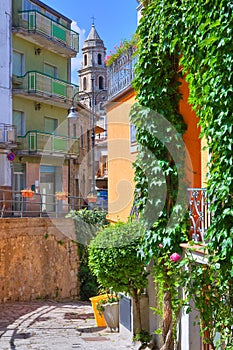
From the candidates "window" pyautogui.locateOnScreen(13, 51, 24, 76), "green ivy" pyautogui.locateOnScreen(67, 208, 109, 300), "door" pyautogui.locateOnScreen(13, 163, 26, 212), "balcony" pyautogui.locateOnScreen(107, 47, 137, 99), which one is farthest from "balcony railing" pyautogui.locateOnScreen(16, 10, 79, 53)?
"balcony" pyautogui.locateOnScreen(107, 47, 137, 99)

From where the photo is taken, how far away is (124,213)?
49.1 ft

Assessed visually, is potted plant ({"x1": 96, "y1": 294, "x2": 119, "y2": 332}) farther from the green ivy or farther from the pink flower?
the green ivy

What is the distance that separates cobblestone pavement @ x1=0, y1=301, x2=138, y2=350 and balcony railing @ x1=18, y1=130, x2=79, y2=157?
11.2 metres

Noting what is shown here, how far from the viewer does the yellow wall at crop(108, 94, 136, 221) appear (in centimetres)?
1454

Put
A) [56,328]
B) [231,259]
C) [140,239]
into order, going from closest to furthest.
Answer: [231,259], [140,239], [56,328]

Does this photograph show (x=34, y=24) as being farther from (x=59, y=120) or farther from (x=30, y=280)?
(x=30, y=280)

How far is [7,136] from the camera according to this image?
27.1 meters

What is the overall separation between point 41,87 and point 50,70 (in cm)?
285

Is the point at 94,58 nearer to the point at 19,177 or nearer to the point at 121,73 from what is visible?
the point at 19,177

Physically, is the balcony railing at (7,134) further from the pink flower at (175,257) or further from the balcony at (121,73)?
the pink flower at (175,257)

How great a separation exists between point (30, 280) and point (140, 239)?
9.85m

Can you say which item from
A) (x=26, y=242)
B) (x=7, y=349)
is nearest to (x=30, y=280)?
(x=26, y=242)

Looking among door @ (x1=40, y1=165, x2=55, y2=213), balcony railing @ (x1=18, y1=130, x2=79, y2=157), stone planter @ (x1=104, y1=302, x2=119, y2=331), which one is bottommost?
stone planter @ (x1=104, y1=302, x2=119, y2=331)

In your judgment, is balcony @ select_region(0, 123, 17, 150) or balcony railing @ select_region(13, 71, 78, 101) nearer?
balcony @ select_region(0, 123, 17, 150)
